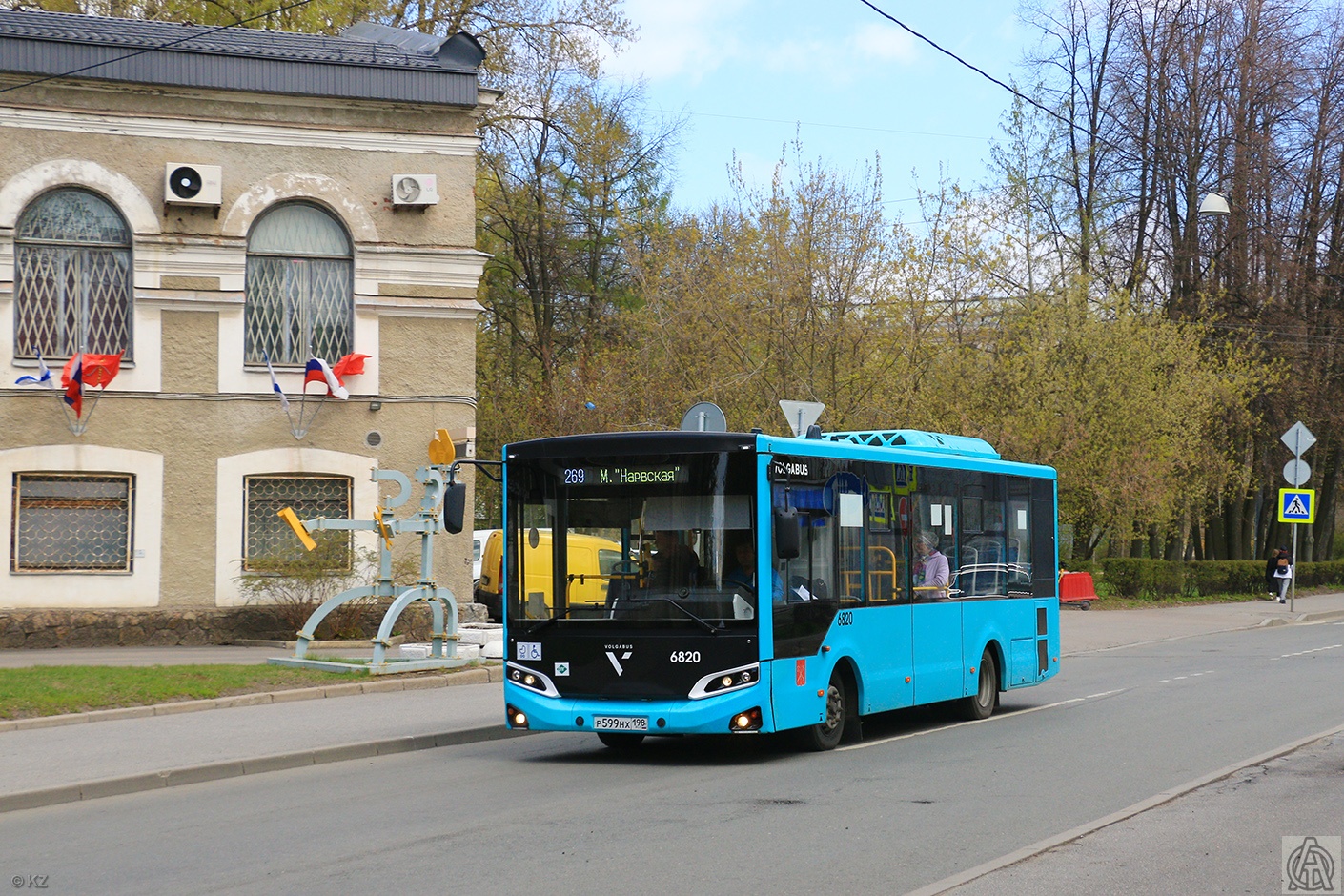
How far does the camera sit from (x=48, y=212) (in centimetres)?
2266

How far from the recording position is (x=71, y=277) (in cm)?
2272

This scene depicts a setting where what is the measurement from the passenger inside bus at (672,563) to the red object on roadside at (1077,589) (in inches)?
1017

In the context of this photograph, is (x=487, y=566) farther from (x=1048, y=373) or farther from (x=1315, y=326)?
(x=1315, y=326)

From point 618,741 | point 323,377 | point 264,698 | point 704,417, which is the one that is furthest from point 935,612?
point 323,377

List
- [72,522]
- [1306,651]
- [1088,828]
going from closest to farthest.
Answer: [1088,828] → [72,522] → [1306,651]

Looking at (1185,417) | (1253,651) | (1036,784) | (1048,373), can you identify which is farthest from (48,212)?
(1185,417)

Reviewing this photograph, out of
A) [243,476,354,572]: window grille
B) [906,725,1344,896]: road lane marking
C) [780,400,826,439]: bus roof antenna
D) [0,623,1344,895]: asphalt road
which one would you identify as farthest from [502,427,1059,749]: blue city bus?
[243,476,354,572]: window grille

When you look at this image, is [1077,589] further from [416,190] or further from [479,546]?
[416,190]

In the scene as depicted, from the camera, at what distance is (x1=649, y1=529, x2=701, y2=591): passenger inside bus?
11.9 m

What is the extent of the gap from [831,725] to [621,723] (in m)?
1.99

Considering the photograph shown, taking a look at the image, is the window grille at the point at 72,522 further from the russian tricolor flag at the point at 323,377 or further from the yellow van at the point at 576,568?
the yellow van at the point at 576,568

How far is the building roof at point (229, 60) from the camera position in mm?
22359

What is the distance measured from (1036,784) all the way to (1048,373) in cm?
2779

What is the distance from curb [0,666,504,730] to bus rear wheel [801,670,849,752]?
6.15 m
